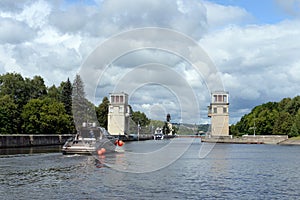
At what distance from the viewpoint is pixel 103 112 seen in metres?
170

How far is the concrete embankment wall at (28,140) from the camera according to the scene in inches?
2768

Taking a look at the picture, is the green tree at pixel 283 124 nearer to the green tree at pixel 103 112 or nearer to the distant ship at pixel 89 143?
the green tree at pixel 103 112

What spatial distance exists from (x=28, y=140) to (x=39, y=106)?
20832 millimetres

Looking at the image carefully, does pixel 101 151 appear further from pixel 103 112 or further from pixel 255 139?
pixel 103 112

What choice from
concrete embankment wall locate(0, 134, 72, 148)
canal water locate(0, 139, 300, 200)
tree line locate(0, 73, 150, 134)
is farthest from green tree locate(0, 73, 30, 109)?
canal water locate(0, 139, 300, 200)

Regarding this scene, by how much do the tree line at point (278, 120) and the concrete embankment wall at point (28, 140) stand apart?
79.5 metres

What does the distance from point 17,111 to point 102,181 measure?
73.9 meters

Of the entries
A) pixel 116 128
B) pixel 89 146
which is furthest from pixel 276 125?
pixel 89 146

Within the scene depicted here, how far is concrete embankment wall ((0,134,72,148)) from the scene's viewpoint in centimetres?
7031

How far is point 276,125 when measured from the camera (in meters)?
156

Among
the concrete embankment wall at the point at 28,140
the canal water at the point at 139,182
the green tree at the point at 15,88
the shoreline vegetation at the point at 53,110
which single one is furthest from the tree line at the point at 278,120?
the canal water at the point at 139,182

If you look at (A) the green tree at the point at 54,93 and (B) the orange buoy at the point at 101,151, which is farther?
(A) the green tree at the point at 54,93

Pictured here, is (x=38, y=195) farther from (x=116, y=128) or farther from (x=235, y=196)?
(x=116, y=128)

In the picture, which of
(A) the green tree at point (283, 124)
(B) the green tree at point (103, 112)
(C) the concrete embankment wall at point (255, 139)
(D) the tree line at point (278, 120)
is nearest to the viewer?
(C) the concrete embankment wall at point (255, 139)
